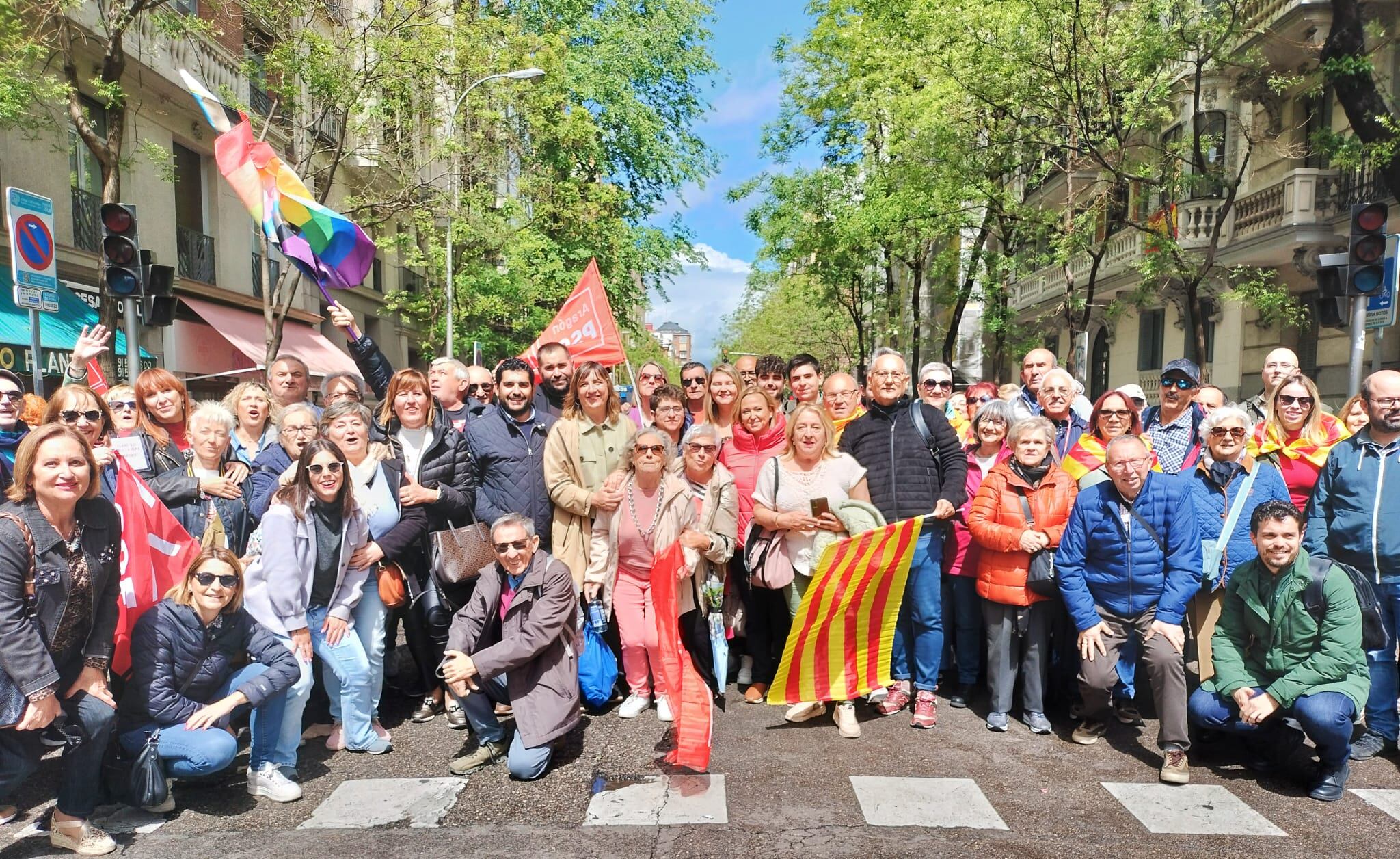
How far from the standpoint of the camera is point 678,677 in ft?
16.3

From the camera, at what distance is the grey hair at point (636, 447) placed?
5461mm

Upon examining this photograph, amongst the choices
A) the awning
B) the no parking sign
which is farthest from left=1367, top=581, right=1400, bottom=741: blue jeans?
the awning

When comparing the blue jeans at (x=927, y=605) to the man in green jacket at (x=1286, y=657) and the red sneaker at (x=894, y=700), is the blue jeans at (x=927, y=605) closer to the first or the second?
the red sneaker at (x=894, y=700)

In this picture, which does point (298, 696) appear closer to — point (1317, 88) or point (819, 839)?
point (819, 839)

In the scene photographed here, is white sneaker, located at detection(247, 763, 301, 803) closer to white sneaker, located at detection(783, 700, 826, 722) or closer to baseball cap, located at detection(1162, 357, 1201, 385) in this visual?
white sneaker, located at detection(783, 700, 826, 722)

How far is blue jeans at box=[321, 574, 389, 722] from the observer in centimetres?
497

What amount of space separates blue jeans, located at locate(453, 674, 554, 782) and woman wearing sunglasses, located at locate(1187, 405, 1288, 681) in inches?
151

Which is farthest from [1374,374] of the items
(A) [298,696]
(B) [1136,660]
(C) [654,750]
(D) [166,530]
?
(D) [166,530]

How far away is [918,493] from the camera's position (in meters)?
5.59

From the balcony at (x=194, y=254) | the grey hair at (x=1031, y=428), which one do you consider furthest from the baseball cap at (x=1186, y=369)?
the balcony at (x=194, y=254)

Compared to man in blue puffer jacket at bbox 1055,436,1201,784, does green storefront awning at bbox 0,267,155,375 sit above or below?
above

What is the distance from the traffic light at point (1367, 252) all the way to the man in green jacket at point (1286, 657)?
4.66 m

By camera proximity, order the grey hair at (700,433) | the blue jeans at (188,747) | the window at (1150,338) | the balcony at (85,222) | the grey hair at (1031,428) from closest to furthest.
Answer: the blue jeans at (188,747) → the grey hair at (1031,428) → the grey hair at (700,433) → the balcony at (85,222) → the window at (1150,338)

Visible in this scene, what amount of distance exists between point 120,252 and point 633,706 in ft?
20.1
